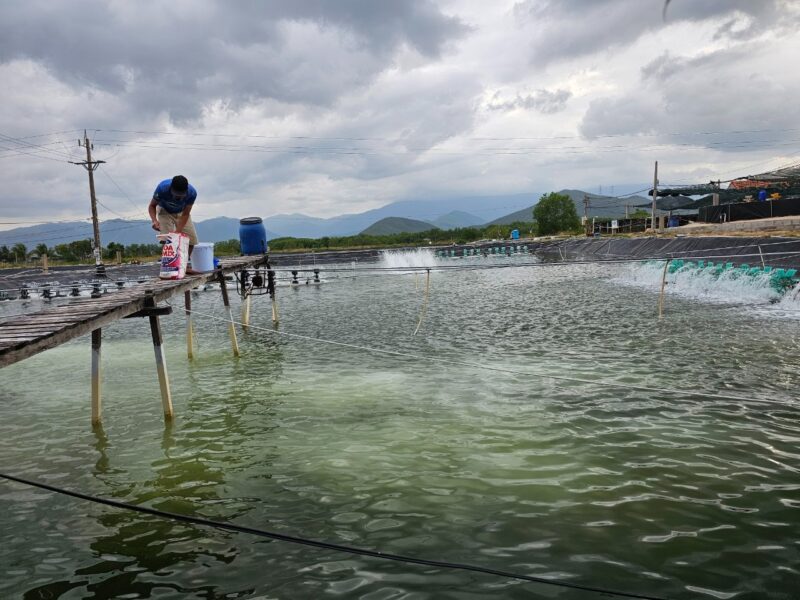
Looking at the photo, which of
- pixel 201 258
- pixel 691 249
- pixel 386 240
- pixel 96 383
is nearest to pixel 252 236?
pixel 201 258

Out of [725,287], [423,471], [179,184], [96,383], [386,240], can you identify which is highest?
[386,240]

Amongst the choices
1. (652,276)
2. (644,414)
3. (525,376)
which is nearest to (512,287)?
(652,276)

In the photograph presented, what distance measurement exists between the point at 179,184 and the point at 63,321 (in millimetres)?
4537

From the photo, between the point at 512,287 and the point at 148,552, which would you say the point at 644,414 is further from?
the point at 512,287

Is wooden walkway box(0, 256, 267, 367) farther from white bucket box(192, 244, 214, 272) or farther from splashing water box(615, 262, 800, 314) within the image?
splashing water box(615, 262, 800, 314)

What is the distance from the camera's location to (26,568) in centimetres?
498

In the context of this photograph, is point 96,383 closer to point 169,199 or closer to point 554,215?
point 169,199

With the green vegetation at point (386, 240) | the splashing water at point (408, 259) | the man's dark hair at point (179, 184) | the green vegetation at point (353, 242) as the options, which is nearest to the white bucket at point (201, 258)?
the man's dark hair at point (179, 184)

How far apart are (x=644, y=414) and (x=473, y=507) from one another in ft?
13.6

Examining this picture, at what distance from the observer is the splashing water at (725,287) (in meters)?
19.6

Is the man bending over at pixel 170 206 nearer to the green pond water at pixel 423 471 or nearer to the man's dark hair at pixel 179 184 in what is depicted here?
the man's dark hair at pixel 179 184

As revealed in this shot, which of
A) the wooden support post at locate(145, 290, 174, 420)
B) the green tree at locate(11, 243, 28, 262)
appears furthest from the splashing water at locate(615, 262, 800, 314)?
the green tree at locate(11, 243, 28, 262)

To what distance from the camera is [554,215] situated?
108 metres

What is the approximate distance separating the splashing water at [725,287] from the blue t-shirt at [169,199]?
61.7 feet
